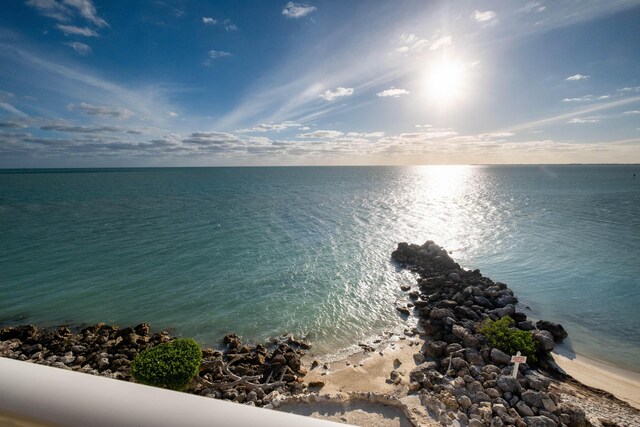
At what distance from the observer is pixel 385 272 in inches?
1048

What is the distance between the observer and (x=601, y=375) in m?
14.0

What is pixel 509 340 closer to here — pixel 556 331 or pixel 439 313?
pixel 439 313

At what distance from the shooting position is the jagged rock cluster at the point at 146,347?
1206 centimetres

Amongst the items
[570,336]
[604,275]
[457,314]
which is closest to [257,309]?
[457,314]

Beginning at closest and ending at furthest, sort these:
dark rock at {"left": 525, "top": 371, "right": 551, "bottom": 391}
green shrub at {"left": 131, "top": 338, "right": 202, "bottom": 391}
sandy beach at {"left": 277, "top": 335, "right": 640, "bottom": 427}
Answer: sandy beach at {"left": 277, "top": 335, "right": 640, "bottom": 427} → green shrub at {"left": 131, "top": 338, "right": 202, "bottom": 391} → dark rock at {"left": 525, "top": 371, "right": 551, "bottom": 391}

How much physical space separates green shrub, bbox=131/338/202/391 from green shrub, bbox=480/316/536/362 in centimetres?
1240

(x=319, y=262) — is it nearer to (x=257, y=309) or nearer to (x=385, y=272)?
(x=385, y=272)

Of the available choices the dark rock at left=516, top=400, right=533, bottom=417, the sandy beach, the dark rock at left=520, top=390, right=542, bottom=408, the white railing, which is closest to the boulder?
the sandy beach

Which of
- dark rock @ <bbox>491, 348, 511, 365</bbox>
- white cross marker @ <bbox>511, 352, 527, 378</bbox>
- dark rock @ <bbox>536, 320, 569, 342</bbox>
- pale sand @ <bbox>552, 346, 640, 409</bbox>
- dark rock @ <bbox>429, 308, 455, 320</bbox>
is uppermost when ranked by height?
white cross marker @ <bbox>511, 352, 527, 378</bbox>

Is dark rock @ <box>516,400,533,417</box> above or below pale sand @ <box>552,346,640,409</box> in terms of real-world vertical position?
above

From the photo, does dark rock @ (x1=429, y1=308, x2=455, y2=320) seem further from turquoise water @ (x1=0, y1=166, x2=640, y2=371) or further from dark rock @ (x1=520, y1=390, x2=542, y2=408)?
dark rock @ (x1=520, y1=390, x2=542, y2=408)

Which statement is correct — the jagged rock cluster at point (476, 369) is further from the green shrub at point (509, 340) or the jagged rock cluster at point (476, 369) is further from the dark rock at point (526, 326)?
the green shrub at point (509, 340)

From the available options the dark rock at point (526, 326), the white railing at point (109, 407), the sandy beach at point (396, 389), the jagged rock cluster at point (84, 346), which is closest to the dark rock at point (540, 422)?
the sandy beach at point (396, 389)

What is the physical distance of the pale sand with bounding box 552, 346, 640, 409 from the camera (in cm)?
1270
